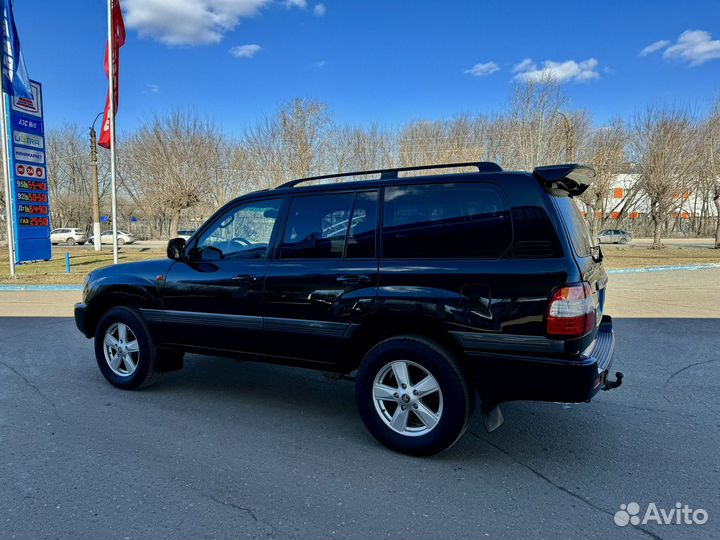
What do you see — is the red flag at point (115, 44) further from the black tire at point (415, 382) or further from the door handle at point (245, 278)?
the black tire at point (415, 382)

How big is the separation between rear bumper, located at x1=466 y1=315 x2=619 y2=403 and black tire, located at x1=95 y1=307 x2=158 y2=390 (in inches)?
120

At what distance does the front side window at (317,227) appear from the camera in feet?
12.5

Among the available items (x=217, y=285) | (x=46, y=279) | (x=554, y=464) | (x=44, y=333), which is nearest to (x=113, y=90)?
(x=46, y=279)

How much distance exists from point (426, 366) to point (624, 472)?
1431 mm

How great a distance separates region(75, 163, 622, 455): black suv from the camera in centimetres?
307

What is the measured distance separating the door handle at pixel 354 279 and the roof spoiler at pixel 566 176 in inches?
53.2

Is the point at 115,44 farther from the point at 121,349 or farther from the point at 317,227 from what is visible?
the point at 317,227

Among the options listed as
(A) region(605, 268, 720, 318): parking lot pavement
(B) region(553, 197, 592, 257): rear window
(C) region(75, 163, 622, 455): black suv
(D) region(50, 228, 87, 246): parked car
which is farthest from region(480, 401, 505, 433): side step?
(D) region(50, 228, 87, 246): parked car

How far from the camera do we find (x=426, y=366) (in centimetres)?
332

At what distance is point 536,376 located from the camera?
306 cm

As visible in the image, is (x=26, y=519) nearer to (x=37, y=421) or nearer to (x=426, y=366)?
(x=37, y=421)

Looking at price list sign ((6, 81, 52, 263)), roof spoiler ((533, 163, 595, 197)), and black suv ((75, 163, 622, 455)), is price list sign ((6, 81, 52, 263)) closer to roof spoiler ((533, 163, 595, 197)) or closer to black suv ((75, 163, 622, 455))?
black suv ((75, 163, 622, 455))

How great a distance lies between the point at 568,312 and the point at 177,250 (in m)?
3.32

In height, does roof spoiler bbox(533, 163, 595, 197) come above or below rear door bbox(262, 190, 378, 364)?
above
